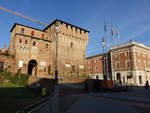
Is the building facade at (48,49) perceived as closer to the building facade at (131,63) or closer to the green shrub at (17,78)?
the green shrub at (17,78)

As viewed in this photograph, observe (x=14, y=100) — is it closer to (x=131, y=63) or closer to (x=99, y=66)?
(x=131, y=63)

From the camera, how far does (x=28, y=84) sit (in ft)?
96.3

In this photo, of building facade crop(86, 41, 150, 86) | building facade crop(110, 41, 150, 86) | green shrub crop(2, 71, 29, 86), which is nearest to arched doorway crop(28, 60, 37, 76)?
green shrub crop(2, 71, 29, 86)

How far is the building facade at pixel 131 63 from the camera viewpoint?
43281 mm

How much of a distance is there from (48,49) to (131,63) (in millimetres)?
26214

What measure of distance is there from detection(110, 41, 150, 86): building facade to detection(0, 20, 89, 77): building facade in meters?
12.2

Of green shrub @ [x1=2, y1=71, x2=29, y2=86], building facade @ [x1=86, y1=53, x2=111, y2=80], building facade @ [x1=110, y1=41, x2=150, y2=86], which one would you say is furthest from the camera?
building facade @ [x1=86, y1=53, x2=111, y2=80]

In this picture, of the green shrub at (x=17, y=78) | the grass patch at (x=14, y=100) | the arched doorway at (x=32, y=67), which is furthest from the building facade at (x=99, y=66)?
the grass patch at (x=14, y=100)

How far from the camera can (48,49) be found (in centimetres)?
4269

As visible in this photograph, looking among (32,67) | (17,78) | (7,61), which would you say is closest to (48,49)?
(32,67)

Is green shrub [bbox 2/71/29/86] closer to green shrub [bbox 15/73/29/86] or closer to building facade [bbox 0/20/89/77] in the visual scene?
green shrub [bbox 15/73/29/86]

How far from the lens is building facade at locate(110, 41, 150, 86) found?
1704 inches

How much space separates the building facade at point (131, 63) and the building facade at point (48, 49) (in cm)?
1217

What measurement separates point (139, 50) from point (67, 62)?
24103 millimetres
